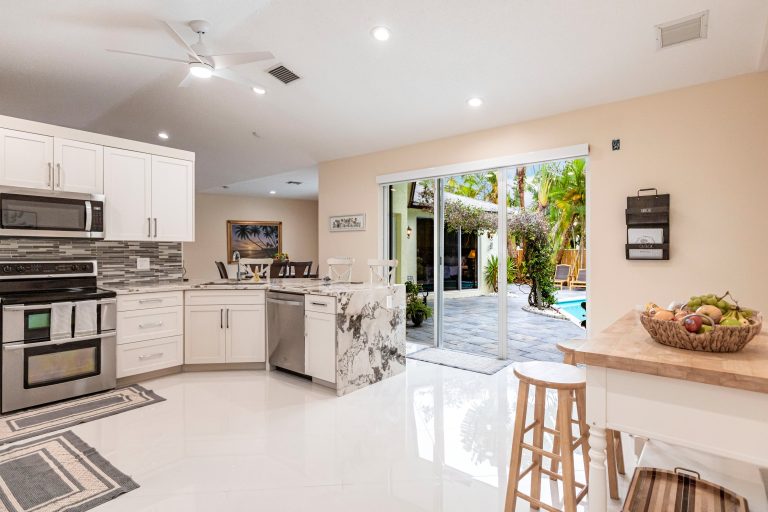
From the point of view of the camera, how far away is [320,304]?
138 inches

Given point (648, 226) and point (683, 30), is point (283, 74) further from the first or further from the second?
point (648, 226)

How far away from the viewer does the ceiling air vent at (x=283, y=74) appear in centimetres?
352

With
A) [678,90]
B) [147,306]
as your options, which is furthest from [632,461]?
[147,306]

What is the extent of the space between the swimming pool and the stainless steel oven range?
5246 millimetres

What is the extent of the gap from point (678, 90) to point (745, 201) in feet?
3.41

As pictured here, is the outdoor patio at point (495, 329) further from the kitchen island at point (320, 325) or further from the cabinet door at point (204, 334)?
the cabinet door at point (204, 334)

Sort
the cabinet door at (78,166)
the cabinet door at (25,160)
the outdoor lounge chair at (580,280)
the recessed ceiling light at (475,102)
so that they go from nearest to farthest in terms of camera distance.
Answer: the cabinet door at (25,160)
the cabinet door at (78,166)
the recessed ceiling light at (475,102)
the outdoor lounge chair at (580,280)

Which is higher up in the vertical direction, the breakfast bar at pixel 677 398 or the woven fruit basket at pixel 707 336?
the woven fruit basket at pixel 707 336

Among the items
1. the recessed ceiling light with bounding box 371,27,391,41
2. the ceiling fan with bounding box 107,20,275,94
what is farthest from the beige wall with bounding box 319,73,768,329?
the ceiling fan with bounding box 107,20,275,94

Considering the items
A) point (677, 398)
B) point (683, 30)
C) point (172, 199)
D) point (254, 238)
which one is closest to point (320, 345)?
point (172, 199)

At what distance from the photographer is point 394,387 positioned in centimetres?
362

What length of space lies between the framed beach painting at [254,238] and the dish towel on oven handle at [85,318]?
23.8ft

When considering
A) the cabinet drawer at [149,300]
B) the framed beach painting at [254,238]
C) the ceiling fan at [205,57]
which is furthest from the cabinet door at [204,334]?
the framed beach painting at [254,238]

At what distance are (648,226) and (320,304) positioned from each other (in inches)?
113
